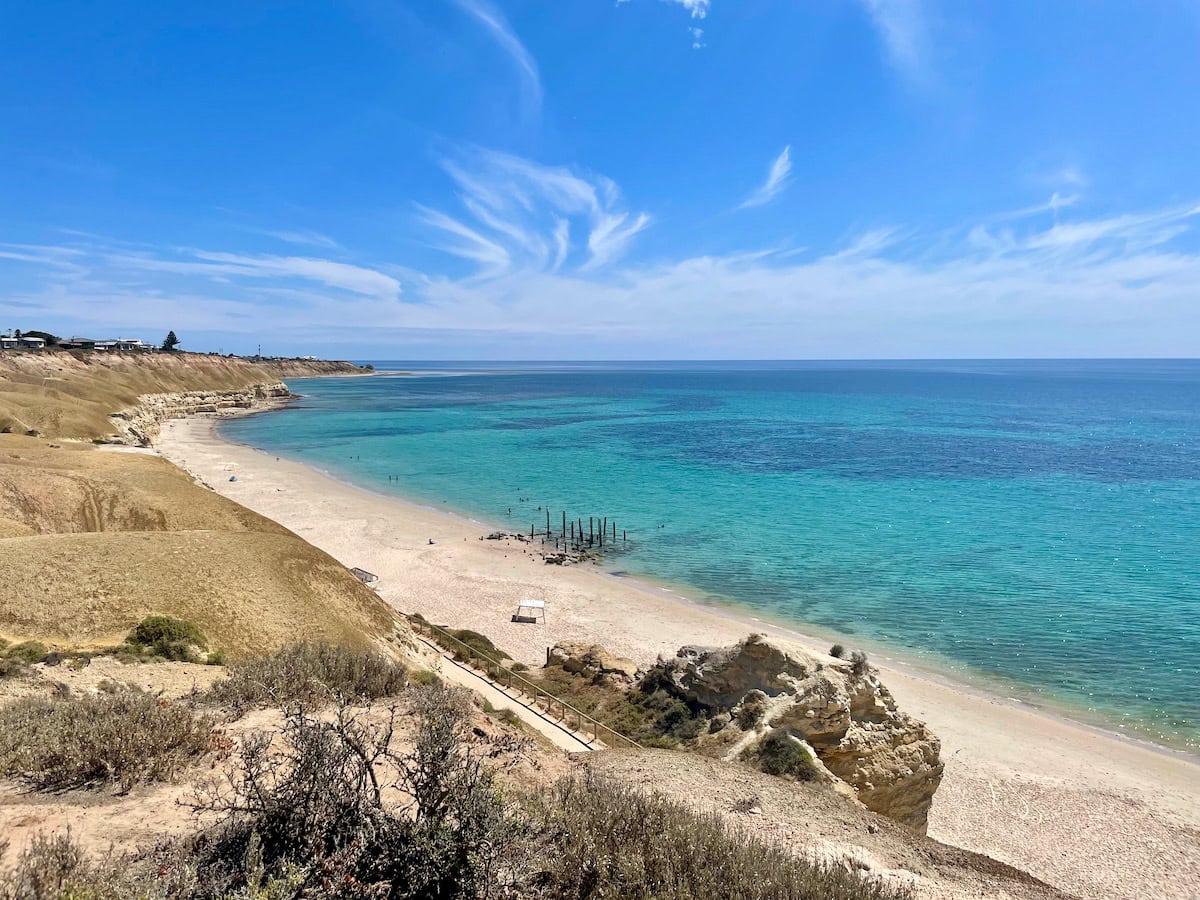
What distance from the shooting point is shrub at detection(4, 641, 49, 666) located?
1262 centimetres

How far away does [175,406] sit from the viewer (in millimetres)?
108438

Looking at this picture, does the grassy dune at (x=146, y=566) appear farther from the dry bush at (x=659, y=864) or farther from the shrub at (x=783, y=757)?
the dry bush at (x=659, y=864)

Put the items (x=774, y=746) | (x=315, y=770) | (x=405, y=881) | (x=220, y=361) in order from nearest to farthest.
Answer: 1. (x=405, y=881)
2. (x=315, y=770)
3. (x=774, y=746)
4. (x=220, y=361)

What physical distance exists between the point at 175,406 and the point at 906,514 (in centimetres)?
11486

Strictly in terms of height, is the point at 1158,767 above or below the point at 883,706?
below

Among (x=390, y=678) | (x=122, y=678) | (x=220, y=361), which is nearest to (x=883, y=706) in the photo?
(x=390, y=678)

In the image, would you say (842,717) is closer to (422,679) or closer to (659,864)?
(659,864)

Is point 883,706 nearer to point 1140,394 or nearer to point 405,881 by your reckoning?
point 405,881

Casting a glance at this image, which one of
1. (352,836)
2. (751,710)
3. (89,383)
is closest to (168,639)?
(352,836)

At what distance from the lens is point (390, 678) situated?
42.1ft

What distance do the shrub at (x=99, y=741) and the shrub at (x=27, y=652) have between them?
405 centimetres

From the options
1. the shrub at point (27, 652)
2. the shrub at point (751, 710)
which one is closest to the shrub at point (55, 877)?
the shrub at point (27, 652)

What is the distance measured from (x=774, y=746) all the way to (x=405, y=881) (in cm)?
995

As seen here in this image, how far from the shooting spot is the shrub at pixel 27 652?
12617 mm
